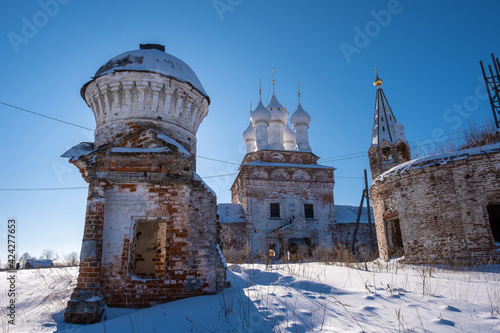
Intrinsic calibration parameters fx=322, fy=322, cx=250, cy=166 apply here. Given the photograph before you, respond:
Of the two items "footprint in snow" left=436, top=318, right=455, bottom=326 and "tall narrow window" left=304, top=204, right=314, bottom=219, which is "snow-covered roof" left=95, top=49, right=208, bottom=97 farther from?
"tall narrow window" left=304, top=204, right=314, bottom=219

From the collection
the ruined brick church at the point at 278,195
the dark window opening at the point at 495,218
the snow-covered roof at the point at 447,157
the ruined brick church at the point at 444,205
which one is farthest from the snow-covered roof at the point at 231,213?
the dark window opening at the point at 495,218

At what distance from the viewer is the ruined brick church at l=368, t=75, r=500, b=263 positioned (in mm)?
10125

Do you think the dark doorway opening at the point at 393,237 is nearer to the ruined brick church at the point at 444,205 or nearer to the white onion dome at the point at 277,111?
the ruined brick church at the point at 444,205

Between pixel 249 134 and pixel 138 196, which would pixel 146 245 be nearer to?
pixel 138 196

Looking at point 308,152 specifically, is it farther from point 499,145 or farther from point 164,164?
point 164,164

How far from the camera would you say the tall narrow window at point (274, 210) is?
79.4ft

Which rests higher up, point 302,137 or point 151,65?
point 302,137

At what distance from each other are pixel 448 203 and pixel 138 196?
990 cm

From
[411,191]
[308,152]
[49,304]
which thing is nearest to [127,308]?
[49,304]

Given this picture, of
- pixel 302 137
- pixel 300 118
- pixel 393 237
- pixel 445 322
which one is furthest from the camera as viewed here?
pixel 302 137

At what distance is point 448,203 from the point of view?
1067cm

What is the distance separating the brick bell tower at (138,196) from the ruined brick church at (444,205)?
8.07 metres

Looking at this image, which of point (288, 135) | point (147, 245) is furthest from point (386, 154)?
point (147, 245)

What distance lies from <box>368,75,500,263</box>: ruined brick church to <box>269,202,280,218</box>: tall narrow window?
1165 centimetres
